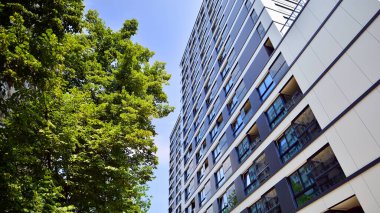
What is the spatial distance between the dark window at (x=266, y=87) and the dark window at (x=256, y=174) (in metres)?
4.06

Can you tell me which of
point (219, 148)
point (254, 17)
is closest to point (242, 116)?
point (219, 148)

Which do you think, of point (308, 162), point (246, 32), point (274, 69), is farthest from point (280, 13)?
point (308, 162)

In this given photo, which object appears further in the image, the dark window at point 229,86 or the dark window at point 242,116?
the dark window at point 229,86

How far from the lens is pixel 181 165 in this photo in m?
36.8

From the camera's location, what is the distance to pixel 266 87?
17219 millimetres

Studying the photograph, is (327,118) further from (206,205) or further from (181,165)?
(181,165)

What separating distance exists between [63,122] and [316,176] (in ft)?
35.2

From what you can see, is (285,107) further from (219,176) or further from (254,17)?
(219,176)

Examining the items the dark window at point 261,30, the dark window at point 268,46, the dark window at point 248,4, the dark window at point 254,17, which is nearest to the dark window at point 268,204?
the dark window at point 268,46

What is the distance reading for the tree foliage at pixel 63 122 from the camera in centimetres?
650

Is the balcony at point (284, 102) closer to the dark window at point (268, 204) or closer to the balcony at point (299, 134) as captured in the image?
the balcony at point (299, 134)

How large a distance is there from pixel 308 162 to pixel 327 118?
7.64 feet

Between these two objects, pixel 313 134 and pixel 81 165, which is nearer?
pixel 81 165

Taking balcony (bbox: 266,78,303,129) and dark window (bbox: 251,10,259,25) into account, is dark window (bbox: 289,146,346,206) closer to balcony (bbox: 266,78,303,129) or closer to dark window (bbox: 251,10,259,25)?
balcony (bbox: 266,78,303,129)
